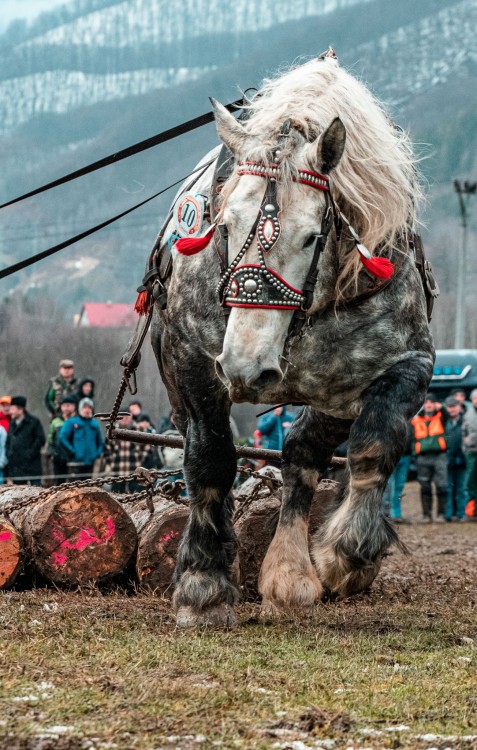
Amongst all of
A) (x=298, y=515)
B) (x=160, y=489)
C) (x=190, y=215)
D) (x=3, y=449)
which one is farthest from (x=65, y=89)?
(x=298, y=515)

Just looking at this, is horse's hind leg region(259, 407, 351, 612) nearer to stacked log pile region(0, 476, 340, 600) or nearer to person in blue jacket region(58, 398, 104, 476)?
stacked log pile region(0, 476, 340, 600)

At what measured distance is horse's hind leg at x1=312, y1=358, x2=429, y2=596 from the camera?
5.02 metres

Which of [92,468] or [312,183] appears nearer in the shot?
[312,183]

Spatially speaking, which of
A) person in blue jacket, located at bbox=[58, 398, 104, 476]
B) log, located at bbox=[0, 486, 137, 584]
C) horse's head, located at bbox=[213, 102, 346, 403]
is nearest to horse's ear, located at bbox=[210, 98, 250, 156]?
horse's head, located at bbox=[213, 102, 346, 403]

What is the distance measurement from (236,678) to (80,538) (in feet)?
9.67

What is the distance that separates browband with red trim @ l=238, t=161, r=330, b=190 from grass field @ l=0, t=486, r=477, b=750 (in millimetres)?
1853

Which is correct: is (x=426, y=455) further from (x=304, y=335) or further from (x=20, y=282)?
(x=20, y=282)

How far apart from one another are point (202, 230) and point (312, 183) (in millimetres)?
861

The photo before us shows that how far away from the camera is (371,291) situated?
5.34 m

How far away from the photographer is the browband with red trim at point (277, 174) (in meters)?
5.01

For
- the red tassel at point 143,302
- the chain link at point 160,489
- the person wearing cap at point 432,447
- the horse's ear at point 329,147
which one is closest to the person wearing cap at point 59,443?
the person wearing cap at point 432,447

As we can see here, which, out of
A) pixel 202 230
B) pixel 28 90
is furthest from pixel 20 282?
pixel 202 230

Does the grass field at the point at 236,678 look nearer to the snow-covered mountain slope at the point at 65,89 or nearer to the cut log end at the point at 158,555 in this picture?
the cut log end at the point at 158,555

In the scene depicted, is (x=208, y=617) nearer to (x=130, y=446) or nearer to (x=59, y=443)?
(x=59, y=443)
